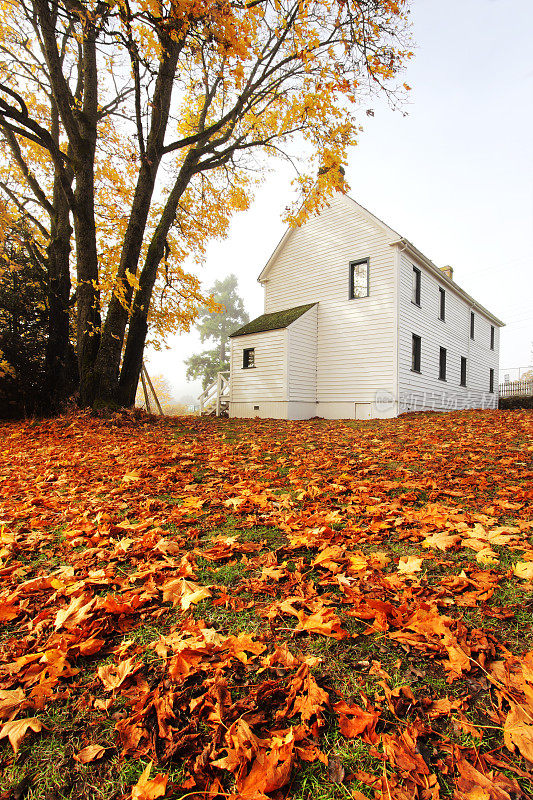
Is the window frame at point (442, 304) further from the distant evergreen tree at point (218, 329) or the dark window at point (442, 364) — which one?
the distant evergreen tree at point (218, 329)

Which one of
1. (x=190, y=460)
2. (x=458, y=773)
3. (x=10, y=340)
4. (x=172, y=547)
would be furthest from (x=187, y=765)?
(x=10, y=340)

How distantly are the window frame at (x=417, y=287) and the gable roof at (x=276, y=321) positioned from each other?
161 inches

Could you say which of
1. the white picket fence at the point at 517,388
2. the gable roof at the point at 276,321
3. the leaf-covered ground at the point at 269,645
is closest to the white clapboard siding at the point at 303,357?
the gable roof at the point at 276,321

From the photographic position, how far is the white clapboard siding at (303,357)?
14273mm

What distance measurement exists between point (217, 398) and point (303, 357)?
4895mm

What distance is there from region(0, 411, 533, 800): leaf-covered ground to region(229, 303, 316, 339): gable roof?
452 inches

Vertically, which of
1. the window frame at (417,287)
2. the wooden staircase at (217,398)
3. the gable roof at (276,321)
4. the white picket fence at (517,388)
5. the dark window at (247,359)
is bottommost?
the wooden staircase at (217,398)

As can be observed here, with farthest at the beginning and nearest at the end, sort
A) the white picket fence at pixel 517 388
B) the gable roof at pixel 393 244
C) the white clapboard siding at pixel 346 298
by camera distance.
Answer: the white picket fence at pixel 517 388 < the white clapboard siding at pixel 346 298 < the gable roof at pixel 393 244

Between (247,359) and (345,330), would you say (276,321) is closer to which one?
(247,359)

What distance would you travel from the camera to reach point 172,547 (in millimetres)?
2562

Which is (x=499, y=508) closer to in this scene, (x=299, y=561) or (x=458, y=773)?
(x=299, y=561)

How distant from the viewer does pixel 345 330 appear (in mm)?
14625

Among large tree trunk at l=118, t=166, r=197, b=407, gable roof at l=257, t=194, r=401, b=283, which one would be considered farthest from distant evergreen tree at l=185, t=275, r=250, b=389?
large tree trunk at l=118, t=166, r=197, b=407

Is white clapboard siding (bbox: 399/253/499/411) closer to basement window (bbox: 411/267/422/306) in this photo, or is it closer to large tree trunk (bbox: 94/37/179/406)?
basement window (bbox: 411/267/422/306)
